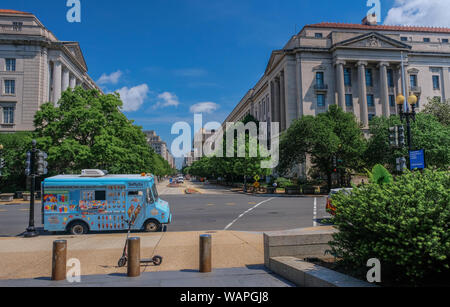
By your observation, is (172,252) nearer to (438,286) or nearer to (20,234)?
(438,286)

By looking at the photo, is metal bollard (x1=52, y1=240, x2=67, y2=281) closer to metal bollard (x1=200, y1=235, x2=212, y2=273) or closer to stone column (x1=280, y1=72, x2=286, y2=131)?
metal bollard (x1=200, y1=235, x2=212, y2=273)

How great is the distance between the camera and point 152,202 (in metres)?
13.7

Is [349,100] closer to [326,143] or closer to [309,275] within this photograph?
[326,143]

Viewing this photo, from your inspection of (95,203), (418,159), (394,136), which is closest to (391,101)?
(394,136)

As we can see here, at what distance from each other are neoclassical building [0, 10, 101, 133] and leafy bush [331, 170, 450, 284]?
185 ft

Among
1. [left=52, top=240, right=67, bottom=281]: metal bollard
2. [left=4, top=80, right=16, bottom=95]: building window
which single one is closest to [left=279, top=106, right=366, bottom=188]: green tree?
[left=52, top=240, right=67, bottom=281]: metal bollard

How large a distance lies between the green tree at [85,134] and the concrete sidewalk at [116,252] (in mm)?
22127

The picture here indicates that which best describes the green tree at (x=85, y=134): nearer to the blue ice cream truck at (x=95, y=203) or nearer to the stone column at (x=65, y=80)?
the blue ice cream truck at (x=95, y=203)

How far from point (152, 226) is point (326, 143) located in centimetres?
3001

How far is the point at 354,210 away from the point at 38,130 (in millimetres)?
39129

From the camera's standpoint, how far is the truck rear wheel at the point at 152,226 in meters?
13.7

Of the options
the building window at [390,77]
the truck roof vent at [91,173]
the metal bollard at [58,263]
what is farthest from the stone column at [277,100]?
the metal bollard at [58,263]

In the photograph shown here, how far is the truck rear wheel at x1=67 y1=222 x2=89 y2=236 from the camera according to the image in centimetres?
1323
